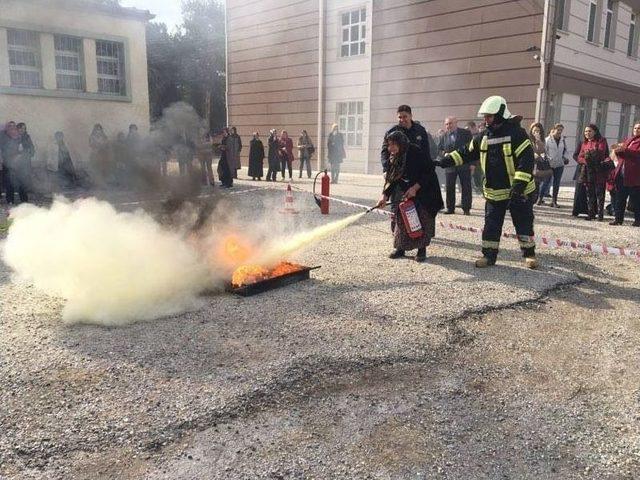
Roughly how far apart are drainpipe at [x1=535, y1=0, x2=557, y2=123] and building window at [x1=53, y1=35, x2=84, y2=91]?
441 inches

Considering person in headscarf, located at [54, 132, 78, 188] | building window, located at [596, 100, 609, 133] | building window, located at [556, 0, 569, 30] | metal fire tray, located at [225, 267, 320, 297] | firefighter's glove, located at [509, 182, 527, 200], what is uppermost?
building window, located at [556, 0, 569, 30]

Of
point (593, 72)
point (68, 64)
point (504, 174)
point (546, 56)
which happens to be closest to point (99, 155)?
point (68, 64)

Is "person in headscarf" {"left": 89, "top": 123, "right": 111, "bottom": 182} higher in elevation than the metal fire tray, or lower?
higher

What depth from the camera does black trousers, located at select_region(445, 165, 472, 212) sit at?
28.8 ft

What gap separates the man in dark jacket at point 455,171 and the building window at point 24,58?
20.4 feet

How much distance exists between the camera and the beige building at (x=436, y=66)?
43.9 ft

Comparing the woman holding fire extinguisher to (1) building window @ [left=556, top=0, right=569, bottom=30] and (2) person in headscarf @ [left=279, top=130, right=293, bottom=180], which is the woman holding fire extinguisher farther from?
(2) person in headscarf @ [left=279, top=130, right=293, bottom=180]

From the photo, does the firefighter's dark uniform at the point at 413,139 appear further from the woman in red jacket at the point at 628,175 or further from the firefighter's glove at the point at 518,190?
the woman in red jacket at the point at 628,175

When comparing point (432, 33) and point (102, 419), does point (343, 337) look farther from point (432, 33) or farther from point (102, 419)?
point (432, 33)

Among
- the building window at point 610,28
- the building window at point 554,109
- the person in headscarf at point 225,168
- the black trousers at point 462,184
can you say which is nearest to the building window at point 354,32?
the building window at point 554,109

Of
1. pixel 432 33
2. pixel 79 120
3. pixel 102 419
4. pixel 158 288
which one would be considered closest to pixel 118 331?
pixel 158 288

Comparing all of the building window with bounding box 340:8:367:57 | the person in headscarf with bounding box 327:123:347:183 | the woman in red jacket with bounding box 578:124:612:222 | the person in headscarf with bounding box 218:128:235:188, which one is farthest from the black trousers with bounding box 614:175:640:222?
the building window with bounding box 340:8:367:57

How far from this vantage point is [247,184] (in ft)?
48.2

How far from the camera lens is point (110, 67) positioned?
21.6 feet
